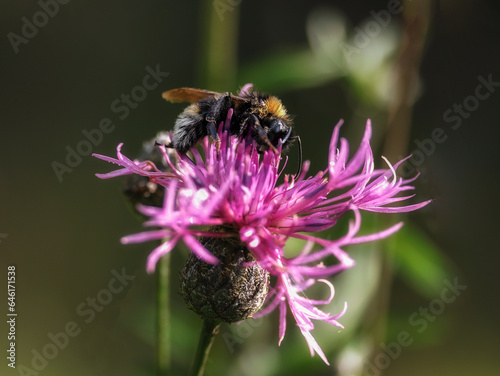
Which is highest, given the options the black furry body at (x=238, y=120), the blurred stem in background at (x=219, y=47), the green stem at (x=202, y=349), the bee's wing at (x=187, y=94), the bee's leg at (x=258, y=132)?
the blurred stem in background at (x=219, y=47)

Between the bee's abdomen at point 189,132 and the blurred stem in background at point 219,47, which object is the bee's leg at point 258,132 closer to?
the bee's abdomen at point 189,132

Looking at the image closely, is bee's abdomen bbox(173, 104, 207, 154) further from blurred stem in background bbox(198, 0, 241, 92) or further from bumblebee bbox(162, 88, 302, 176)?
blurred stem in background bbox(198, 0, 241, 92)

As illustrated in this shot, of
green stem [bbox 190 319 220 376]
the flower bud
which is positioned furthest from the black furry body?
green stem [bbox 190 319 220 376]

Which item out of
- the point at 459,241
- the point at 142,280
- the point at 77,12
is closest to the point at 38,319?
the point at 142,280

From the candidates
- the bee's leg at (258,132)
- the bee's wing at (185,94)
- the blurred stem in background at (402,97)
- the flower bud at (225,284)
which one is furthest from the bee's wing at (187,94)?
the blurred stem in background at (402,97)

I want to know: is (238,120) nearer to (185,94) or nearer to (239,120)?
(239,120)

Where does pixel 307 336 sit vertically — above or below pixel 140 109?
below

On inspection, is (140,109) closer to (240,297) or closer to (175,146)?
(175,146)
